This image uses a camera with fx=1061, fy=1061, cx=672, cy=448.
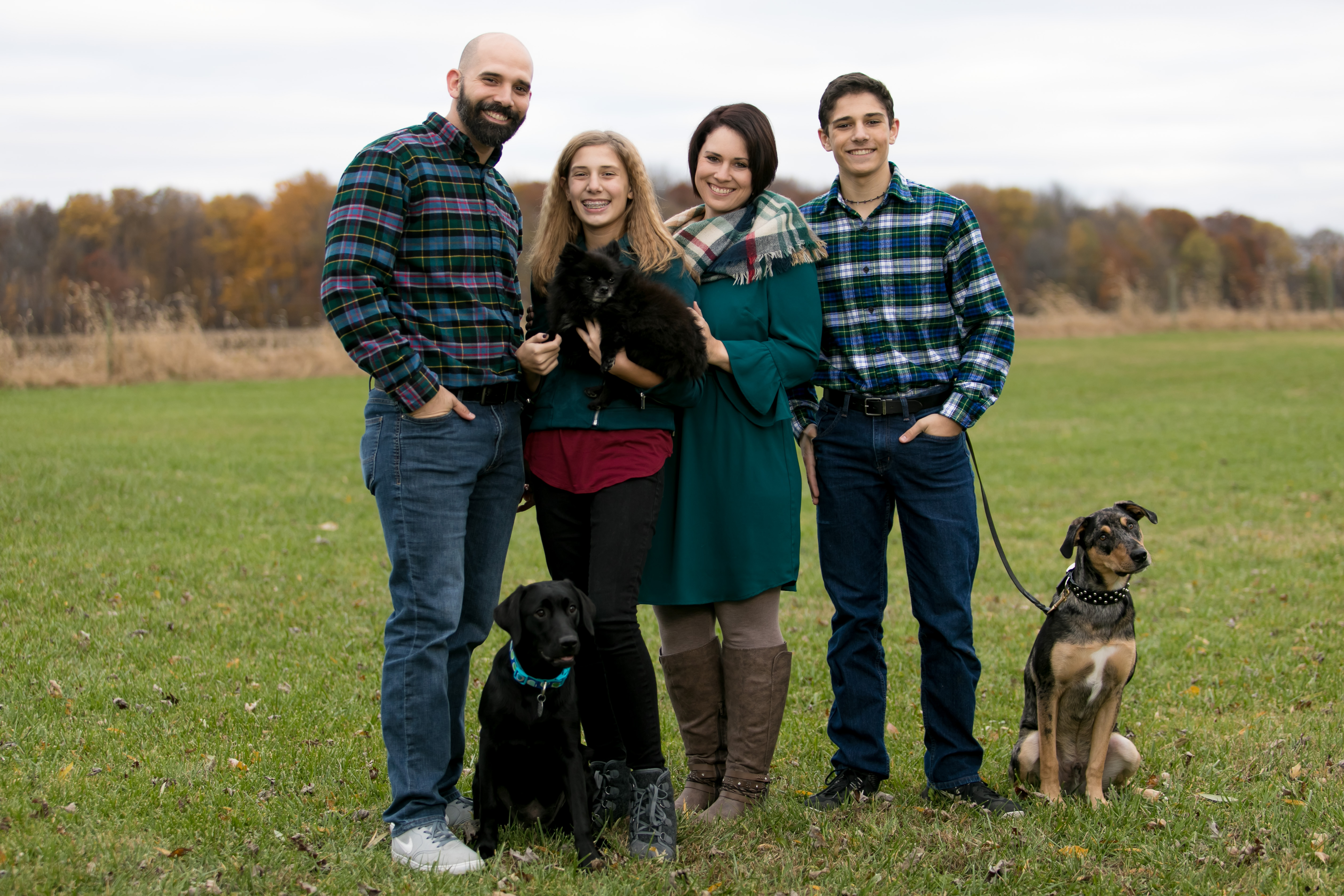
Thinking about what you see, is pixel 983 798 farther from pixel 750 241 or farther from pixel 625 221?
pixel 625 221

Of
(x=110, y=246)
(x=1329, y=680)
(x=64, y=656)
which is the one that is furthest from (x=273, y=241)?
(x=1329, y=680)

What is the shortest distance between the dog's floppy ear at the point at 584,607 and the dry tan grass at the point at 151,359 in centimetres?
1860

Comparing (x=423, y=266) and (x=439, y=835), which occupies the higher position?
(x=423, y=266)

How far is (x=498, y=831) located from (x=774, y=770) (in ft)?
4.43

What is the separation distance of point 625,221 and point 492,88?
2.14 ft

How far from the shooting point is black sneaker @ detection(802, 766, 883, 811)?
12.8 feet

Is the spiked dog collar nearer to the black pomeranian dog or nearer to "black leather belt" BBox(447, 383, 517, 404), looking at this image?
the black pomeranian dog

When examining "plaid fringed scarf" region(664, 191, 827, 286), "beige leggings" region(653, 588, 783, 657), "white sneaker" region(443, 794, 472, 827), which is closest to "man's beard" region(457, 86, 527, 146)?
"plaid fringed scarf" region(664, 191, 827, 286)

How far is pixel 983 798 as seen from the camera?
3.85 m

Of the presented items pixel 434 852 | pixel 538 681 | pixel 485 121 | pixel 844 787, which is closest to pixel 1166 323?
pixel 844 787

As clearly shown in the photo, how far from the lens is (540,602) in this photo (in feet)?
10.6

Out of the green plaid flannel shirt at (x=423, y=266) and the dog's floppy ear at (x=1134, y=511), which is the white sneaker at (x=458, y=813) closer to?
the green plaid flannel shirt at (x=423, y=266)

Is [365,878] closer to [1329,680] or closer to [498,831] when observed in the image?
[498,831]

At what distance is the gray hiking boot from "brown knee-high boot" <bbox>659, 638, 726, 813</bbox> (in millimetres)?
410
